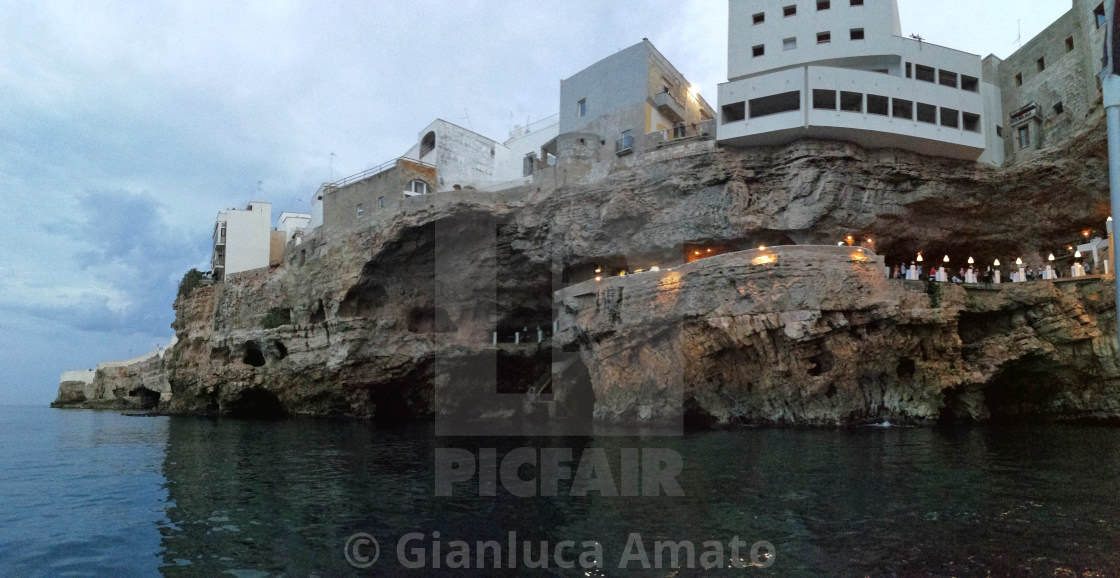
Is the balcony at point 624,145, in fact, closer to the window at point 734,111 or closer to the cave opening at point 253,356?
the window at point 734,111

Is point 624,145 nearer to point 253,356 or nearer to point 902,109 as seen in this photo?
point 902,109

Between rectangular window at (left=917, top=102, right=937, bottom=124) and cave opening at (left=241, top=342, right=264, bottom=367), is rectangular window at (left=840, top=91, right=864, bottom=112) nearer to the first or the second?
rectangular window at (left=917, top=102, right=937, bottom=124)

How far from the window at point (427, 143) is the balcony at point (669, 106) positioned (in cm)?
1661

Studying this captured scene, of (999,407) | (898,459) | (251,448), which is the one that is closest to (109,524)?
(251,448)

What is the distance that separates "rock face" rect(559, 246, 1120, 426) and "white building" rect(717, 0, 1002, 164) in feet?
23.5

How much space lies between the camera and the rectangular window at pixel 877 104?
98.8 feet

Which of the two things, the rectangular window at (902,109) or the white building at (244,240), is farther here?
the white building at (244,240)

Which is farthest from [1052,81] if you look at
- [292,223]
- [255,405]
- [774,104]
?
[292,223]

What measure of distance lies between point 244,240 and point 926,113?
169 feet

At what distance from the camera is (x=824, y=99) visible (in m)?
30.7

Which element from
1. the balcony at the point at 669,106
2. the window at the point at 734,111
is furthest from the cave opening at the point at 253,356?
the window at the point at 734,111

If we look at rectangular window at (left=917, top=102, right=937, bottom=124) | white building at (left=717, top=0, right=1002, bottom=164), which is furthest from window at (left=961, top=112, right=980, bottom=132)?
rectangular window at (left=917, top=102, right=937, bottom=124)

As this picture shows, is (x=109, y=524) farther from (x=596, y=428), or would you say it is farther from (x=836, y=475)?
(x=596, y=428)

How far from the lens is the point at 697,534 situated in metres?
10.1
